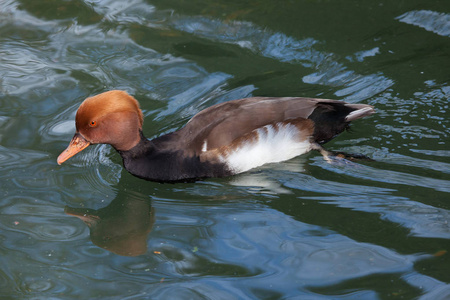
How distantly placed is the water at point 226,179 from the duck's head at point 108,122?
0.42 meters

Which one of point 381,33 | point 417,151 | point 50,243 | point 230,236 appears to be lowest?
point 50,243

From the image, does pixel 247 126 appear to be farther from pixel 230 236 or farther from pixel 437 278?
pixel 437 278

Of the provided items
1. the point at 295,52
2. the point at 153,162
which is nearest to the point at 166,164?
the point at 153,162

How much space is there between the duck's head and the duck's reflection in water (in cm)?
51

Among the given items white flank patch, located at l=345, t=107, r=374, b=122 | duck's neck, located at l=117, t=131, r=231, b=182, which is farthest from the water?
white flank patch, located at l=345, t=107, r=374, b=122

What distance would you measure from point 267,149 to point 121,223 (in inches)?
58.9

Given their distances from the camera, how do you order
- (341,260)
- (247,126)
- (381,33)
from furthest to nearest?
(381,33), (247,126), (341,260)

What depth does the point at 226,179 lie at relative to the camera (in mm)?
5215

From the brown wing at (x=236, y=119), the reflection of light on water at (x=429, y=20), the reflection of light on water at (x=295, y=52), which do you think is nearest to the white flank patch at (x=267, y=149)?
the brown wing at (x=236, y=119)

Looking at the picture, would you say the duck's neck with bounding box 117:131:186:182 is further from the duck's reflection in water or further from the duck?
the duck's reflection in water

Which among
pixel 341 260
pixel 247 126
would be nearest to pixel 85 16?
pixel 247 126

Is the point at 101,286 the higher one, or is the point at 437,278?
the point at 437,278

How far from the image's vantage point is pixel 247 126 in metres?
5.14

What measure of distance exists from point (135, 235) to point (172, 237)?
1.06 ft
